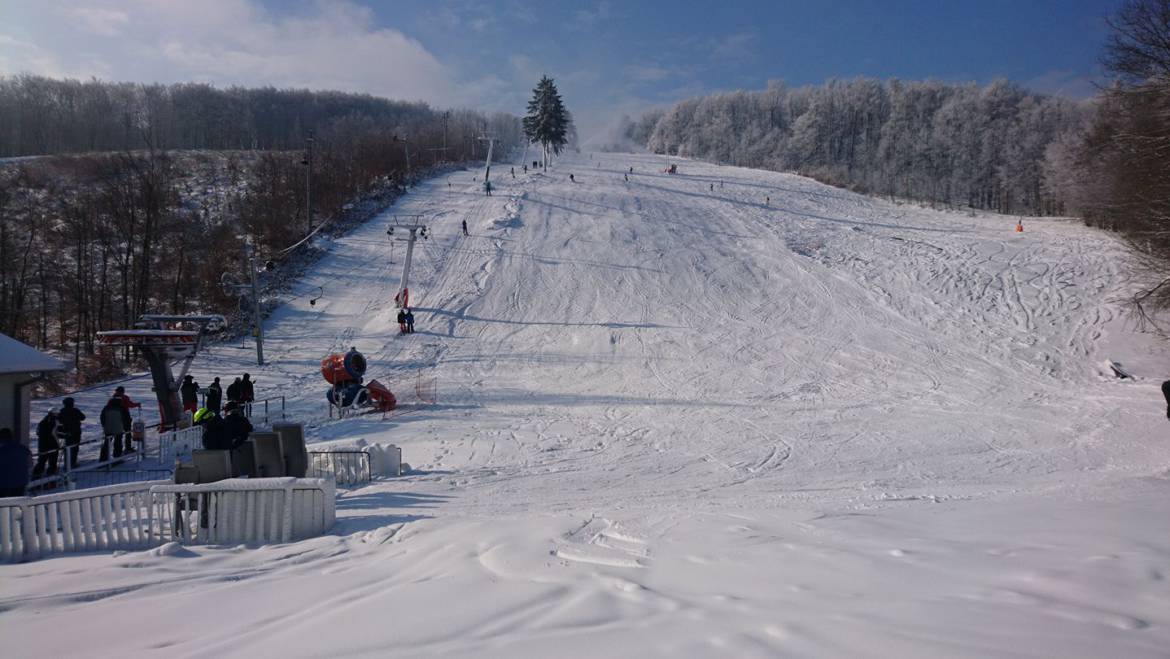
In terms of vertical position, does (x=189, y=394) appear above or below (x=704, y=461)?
below

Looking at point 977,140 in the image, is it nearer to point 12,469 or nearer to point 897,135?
point 897,135

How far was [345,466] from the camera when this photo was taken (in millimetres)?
11758

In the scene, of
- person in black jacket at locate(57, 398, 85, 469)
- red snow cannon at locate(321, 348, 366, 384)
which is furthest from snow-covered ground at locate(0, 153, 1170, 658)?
person in black jacket at locate(57, 398, 85, 469)

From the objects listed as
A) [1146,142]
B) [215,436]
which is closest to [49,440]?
[215,436]

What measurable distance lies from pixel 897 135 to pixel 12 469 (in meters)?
116

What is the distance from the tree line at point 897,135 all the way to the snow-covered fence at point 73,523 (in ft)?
212

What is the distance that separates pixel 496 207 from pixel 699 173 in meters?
30.5

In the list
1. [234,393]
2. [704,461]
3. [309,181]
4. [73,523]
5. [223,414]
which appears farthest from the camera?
[309,181]

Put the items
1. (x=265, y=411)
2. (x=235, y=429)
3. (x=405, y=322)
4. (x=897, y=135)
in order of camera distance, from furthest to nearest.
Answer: (x=897, y=135) → (x=405, y=322) → (x=265, y=411) → (x=235, y=429)

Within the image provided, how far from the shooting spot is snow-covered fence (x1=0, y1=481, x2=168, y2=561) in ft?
22.6

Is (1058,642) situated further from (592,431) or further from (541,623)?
(592,431)

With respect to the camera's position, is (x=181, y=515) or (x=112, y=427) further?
(x=112, y=427)

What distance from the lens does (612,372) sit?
2358 centimetres

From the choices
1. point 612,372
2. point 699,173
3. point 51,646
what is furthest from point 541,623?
point 699,173
